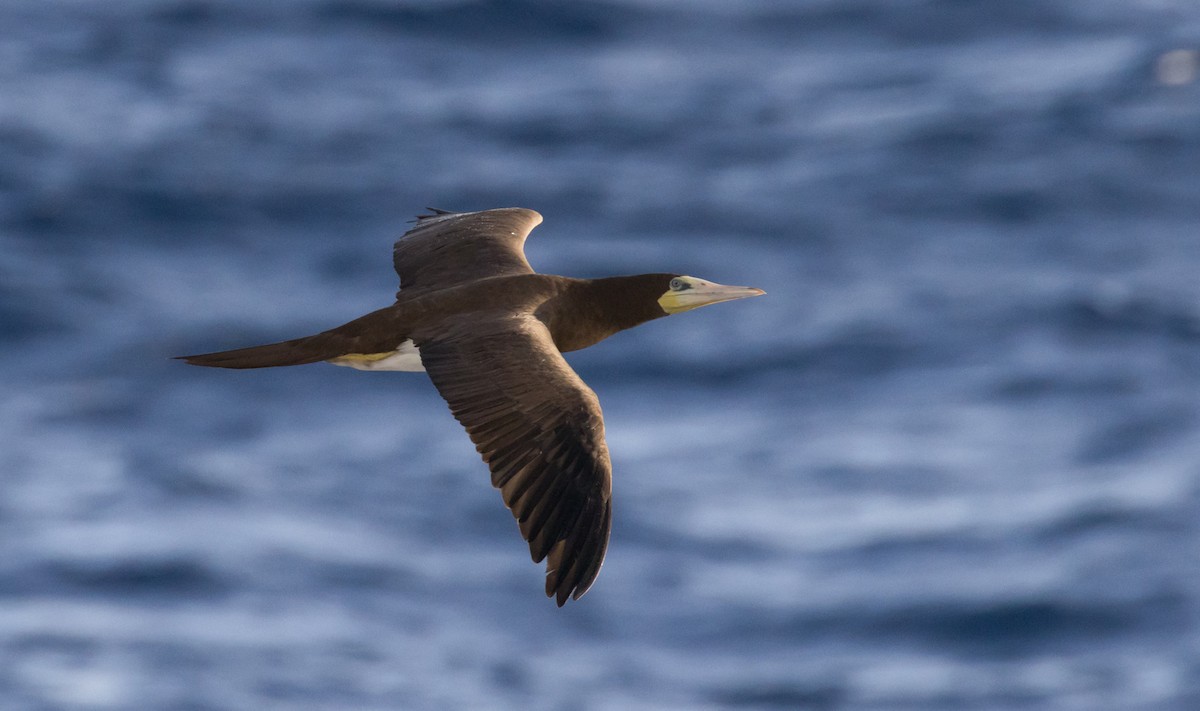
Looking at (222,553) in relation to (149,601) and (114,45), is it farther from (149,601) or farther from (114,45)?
(114,45)

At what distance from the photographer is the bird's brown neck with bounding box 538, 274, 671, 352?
9.84m

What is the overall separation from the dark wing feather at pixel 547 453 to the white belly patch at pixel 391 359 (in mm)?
695

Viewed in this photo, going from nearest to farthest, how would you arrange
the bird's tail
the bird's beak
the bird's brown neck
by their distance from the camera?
the bird's tail → the bird's brown neck → the bird's beak

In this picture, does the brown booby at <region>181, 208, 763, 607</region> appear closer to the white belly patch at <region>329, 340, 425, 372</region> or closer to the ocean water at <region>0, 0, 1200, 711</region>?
the white belly patch at <region>329, 340, 425, 372</region>

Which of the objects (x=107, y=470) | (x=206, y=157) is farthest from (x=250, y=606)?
(x=206, y=157)

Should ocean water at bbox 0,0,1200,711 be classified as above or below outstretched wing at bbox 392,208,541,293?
above

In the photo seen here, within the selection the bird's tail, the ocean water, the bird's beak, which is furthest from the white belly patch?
the ocean water

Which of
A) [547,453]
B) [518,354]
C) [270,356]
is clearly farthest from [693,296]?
[270,356]

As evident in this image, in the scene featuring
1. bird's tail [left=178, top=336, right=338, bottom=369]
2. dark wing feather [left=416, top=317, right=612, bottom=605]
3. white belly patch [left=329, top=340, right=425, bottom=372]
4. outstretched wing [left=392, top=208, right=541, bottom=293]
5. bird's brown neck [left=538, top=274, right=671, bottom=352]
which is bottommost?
dark wing feather [left=416, top=317, right=612, bottom=605]

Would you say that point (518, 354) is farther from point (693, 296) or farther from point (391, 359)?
point (693, 296)

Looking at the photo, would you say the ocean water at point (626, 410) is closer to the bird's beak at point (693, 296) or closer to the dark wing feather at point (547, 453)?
the bird's beak at point (693, 296)

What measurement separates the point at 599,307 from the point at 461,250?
3.62ft

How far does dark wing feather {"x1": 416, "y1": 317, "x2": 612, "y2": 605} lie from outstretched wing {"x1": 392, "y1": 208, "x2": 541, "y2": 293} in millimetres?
1527

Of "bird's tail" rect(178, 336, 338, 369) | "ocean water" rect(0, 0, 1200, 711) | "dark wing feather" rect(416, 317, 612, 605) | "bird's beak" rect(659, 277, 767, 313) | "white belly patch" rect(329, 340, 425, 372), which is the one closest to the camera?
"dark wing feather" rect(416, 317, 612, 605)
